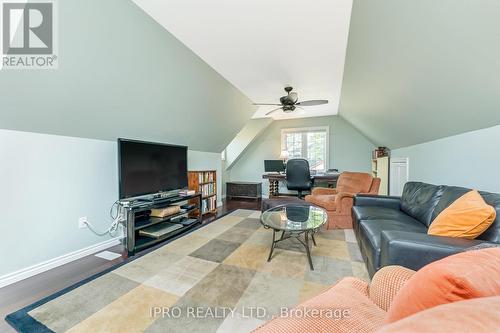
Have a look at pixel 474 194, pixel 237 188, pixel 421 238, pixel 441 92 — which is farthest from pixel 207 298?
pixel 237 188

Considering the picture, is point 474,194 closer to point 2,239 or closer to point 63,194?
point 63,194

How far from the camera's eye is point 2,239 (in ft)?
5.98

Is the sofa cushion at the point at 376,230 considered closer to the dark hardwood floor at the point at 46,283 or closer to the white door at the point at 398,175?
the white door at the point at 398,175

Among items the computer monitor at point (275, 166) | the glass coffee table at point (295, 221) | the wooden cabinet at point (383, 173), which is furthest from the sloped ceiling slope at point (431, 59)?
the computer monitor at point (275, 166)

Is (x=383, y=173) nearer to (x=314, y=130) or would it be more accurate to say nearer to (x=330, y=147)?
(x=330, y=147)

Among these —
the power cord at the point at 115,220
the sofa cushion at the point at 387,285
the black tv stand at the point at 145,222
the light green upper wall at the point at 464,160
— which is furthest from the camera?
the power cord at the point at 115,220

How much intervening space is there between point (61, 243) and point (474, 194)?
148 inches

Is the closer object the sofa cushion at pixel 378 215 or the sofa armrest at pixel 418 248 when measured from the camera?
the sofa armrest at pixel 418 248

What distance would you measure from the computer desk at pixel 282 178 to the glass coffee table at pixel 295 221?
6.98ft

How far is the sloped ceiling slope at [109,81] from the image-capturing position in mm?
1687

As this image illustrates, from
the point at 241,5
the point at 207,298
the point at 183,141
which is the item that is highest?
the point at 241,5

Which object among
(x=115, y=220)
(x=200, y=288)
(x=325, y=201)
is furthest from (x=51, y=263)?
(x=325, y=201)

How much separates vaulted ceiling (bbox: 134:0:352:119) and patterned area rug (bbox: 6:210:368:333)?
2399mm

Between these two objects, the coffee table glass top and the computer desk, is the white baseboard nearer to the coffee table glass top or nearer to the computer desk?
the coffee table glass top
